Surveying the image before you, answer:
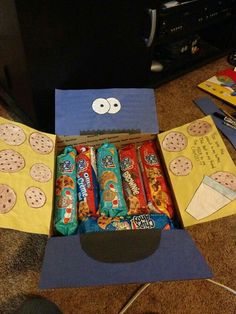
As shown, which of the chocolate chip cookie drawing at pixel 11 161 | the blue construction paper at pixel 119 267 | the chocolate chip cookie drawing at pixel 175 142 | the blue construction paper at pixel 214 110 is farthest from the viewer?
the blue construction paper at pixel 214 110

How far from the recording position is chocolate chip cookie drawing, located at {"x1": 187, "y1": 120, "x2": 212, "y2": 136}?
70 cm

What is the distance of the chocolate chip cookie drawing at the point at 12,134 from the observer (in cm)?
61

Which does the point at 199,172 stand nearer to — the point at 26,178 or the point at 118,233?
the point at 118,233

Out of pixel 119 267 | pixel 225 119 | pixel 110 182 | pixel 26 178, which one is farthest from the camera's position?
pixel 225 119

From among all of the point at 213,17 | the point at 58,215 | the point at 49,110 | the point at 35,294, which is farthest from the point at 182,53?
the point at 35,294

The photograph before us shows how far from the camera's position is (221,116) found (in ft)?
3.23

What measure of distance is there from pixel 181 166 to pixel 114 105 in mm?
222

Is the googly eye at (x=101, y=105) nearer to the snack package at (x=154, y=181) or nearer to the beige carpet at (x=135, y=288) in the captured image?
the snack package at (x=154, y=181)

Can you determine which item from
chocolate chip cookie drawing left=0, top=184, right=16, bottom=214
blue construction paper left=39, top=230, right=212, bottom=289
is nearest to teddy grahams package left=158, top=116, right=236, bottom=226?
blue construction paper left=39, top=230, right=212, bottom=289

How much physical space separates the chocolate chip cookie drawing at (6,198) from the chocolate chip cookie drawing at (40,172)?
60mm

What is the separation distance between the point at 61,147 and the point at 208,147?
36 cm

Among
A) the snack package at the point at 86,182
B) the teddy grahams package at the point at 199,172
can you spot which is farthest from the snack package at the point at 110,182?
the teddy grahams package at the point at 199,172

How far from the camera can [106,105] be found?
2.39 ft

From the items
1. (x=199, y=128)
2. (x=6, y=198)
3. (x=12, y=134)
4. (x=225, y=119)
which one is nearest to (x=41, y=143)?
(x=12, y=134)
